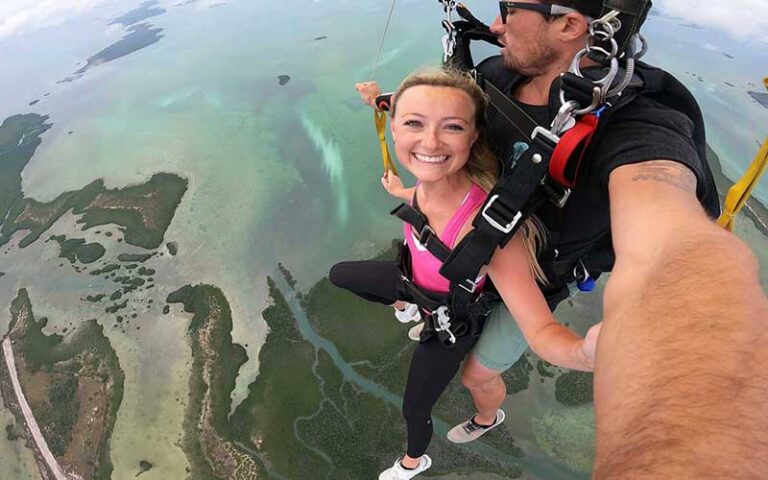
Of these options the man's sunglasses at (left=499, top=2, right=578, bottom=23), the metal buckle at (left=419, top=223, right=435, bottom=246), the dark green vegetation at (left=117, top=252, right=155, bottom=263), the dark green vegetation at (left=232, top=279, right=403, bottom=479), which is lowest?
the dark green vegetation at (left=232, top=279, right=403, bottom=479)

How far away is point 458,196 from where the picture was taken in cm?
156

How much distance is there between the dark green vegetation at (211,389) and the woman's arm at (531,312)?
137 inches

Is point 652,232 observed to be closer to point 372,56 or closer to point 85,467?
point 85,467

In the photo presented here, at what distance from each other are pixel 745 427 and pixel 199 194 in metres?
6.70

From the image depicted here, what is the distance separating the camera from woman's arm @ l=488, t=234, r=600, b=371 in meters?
1.13

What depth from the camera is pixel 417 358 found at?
2.11m

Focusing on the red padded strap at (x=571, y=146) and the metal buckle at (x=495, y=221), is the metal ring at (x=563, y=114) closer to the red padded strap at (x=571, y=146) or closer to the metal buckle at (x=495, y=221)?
the red padded strap at (x=571, y=146)

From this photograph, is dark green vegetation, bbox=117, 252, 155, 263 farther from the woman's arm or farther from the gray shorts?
the woman's arm

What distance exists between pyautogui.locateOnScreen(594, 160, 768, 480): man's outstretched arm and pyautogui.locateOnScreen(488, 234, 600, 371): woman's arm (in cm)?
38

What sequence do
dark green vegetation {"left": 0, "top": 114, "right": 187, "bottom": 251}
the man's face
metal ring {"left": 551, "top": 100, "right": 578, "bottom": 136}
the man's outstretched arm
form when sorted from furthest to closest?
dark green vegetation {"left": 0, "top": 114, "right": 187, "bottom": 251} → the man's face → metal ring {"left": 551, "top": 100, "right": 578, "bottom": 136} → the man's outstretched arm

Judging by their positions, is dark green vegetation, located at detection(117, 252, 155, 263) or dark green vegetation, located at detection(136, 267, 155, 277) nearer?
dark green vegetation, located at detection(136, 267, 155, 277)

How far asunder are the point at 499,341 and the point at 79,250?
20.7 feet

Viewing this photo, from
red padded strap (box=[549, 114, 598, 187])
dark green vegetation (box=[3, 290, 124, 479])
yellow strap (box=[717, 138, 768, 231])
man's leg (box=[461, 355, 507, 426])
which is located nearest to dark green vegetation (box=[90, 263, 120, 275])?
dark green vegetation (box=[3, 290, 124, 479])

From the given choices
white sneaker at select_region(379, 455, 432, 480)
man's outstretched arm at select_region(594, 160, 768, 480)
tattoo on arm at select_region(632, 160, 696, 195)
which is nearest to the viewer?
man's outstretched arm at select_region(594, 160, 768, 480)
